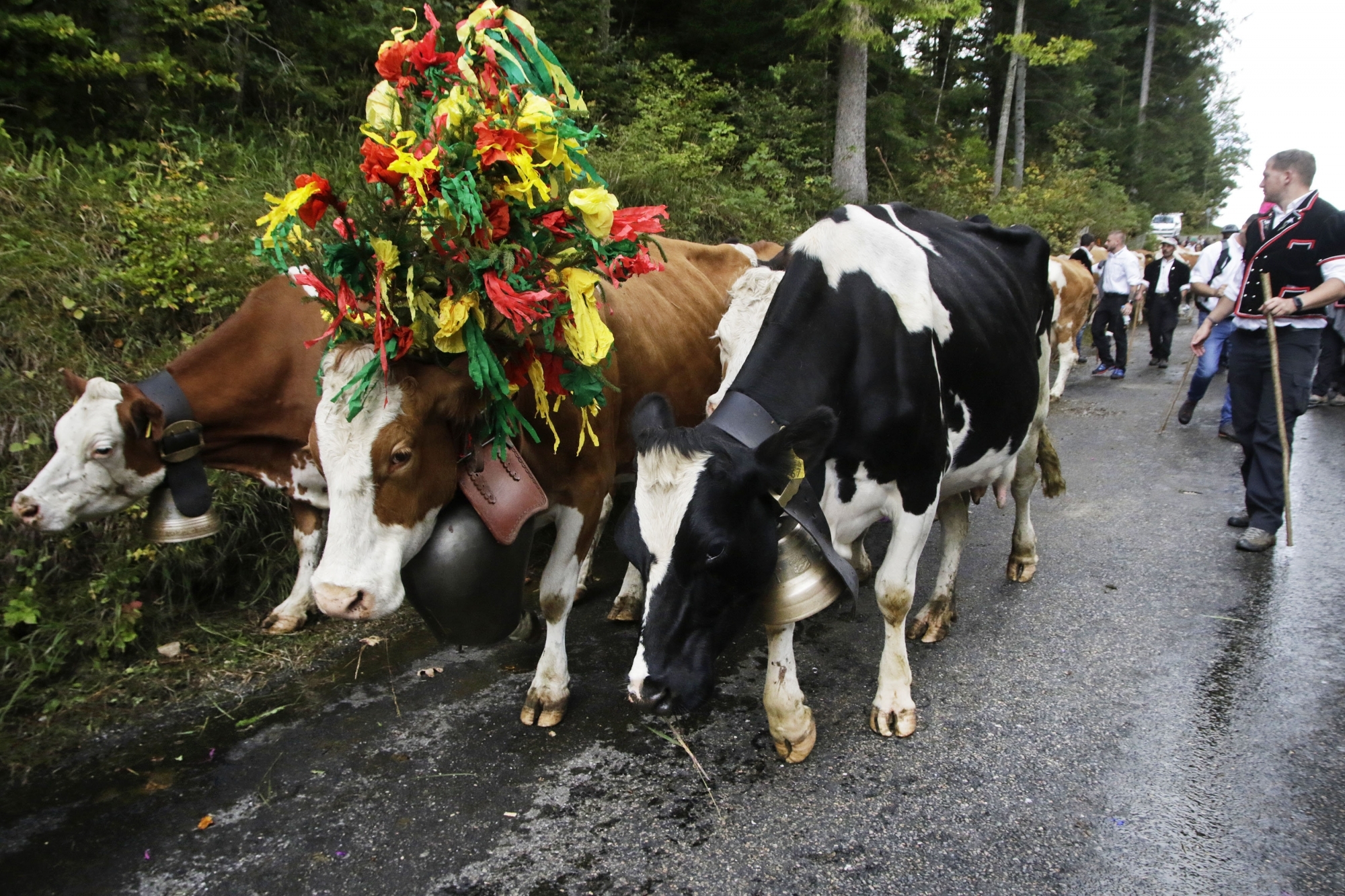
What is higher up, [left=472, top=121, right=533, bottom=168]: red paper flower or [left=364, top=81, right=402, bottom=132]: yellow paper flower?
[left=364, top=81, right=402, bottom=132]: yellow paper flower

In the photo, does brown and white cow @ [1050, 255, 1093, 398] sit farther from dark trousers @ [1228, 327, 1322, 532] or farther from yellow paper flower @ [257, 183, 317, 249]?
yellow paper flower @ [257, 183, 317, 249]

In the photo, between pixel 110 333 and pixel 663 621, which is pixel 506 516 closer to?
pixel 663 621

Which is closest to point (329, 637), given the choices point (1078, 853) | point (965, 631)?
point (965, 631)

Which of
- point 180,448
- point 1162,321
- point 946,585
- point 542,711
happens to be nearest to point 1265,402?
point 946,585

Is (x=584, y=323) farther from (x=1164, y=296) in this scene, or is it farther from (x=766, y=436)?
(x=1164, y=296)

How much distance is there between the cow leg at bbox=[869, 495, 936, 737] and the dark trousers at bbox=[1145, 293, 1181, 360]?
10833mm

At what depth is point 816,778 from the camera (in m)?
2.93

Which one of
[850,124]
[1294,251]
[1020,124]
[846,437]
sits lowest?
[846,437]

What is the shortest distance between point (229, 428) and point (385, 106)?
189 centimetres

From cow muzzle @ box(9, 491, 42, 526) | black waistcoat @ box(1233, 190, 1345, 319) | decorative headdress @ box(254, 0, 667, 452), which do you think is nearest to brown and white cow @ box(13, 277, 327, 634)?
cow muzzle @ box(9, 491, 42, 526)

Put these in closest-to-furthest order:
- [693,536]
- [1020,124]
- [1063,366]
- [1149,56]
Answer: [693,536], [1063,366], [1020,124], [1149,56]

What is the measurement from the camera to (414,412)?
2643 mm

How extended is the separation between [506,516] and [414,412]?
1.69ft

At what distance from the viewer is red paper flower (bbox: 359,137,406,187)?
2.50 meters
